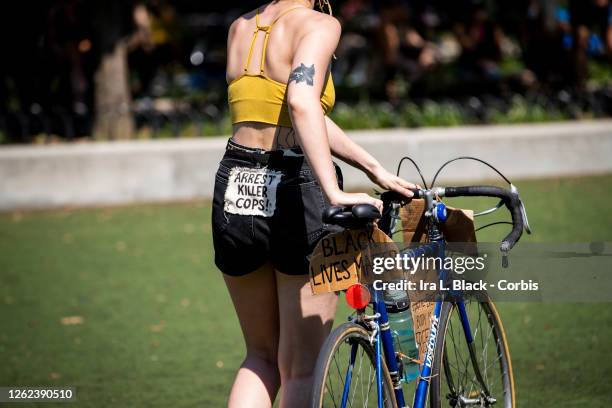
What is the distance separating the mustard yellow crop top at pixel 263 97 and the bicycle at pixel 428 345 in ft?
1.46

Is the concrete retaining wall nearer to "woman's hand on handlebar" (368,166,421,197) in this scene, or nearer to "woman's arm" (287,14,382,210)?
"woman's hand on handlebar" (368,166,421,197)

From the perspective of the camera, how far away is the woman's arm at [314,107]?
3.28 metres

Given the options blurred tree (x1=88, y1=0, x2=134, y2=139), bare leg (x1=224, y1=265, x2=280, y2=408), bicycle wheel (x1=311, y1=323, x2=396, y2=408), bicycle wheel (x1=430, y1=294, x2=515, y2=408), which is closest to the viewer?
bicycle wheel (x1=311, y1=323, x2=396, y2=408)

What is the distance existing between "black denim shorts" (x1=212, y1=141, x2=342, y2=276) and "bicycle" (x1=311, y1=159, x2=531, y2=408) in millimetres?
260

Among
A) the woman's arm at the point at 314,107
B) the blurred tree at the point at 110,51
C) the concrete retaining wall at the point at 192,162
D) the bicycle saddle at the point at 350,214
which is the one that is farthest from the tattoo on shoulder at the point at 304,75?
the blurred tree at the point at 110,51

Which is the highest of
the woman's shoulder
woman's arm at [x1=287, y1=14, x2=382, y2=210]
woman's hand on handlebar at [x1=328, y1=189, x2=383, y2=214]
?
the woman's shoulder

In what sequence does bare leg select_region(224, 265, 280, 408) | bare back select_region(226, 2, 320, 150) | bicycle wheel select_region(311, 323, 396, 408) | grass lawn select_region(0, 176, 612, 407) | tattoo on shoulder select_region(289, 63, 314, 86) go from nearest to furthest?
bicycle wheel select_region(311, 323, 396, 408), tattoo on shoulder select_region(289, 63, 314, 86), bare back select_region(226, 2, 320, 150), bare leg select_region(224, 265, 280, 408), grass lawn select_region(0, 176, 612, 407)

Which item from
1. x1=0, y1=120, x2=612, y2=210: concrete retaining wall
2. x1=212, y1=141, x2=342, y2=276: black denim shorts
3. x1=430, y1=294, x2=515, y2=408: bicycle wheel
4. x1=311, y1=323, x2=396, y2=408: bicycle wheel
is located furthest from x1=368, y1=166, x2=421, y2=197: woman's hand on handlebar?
x1=0, y1=120, x2=612, y2=210: concrete retaining wall

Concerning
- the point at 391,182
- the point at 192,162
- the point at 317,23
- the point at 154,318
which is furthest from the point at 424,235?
the point at 192,162

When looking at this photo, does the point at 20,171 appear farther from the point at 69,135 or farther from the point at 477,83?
the point at 477,83

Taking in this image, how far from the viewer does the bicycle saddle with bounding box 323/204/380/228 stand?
3221mm

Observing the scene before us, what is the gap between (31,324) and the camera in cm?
702

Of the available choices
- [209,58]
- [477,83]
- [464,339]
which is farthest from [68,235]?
[209,58]

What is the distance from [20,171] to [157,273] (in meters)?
3.44
